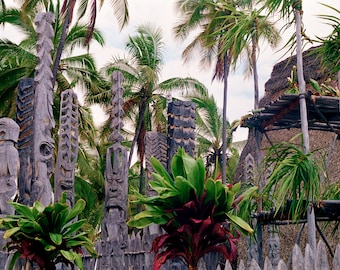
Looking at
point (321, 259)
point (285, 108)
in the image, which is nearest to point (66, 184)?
point (285, 108)

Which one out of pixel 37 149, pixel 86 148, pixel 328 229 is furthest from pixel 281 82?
pixel 37 149

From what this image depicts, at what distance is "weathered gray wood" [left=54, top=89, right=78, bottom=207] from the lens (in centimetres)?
939

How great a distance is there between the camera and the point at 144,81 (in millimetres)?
21469

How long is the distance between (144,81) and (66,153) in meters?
12.2

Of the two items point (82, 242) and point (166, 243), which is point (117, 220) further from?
point (166, 243)

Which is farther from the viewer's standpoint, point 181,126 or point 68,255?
point 181,126

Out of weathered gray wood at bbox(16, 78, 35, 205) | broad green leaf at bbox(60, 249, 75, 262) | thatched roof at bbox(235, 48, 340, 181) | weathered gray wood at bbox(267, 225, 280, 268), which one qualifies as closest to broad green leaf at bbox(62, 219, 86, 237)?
broad green leaf at bbox(60, 249, 75, 262)

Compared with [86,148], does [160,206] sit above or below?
below

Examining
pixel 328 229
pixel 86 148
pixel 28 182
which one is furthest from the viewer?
pixel 86 148

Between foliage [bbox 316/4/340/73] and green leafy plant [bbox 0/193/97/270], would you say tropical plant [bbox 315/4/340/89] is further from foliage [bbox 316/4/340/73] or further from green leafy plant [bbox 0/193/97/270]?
green leafy plant [bbox 0/193/97/270]

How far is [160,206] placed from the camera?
145 inches

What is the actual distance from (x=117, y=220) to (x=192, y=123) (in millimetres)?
2793

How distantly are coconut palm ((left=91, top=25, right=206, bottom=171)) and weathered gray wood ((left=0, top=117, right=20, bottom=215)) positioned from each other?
1470 cm

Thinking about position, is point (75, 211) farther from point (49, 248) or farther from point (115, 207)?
point (115, 207)
